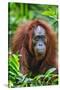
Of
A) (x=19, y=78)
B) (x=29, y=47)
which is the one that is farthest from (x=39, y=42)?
(x=19, y=78)

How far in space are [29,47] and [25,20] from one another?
0.34ft

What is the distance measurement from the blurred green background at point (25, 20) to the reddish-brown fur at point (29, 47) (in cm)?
2

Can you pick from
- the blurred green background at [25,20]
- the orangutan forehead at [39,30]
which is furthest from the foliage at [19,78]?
the orangutan forehead at [39,30]

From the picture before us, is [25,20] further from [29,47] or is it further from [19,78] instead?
[19,78]

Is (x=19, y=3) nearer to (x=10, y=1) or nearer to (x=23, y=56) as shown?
(x=10, y=1)

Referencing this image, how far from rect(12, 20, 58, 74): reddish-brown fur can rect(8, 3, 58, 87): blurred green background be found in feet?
0.06

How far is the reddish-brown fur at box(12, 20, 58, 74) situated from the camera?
0.81 meters

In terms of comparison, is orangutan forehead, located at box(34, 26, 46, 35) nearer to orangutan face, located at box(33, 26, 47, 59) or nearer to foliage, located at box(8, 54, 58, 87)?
orangutan face, located at box(33, 26, 47, 59)

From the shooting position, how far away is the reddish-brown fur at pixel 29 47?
813mm

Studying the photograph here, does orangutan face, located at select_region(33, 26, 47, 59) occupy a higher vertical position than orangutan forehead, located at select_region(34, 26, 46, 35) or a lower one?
lower

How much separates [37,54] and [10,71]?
0.12 meters

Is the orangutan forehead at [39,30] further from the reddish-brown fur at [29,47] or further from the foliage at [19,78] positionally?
the foliage at [19,78]

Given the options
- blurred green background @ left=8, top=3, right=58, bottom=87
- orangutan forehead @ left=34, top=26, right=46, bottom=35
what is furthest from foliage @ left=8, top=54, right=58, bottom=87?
orangutan forehead @ left=34, top=26, right=46, bottom=35

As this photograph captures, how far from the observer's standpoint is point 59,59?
845 millimetres
